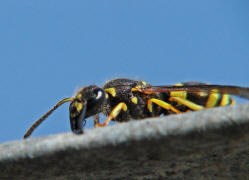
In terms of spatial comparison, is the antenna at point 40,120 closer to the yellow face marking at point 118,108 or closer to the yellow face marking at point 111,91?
the yellow face marking at point 118,108

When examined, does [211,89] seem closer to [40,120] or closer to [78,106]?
[78,106]

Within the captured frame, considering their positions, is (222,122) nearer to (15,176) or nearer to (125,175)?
(125,175)

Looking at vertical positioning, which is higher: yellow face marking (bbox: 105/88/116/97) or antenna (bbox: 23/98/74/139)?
yellow face marking (bbox: 105/88/116/97)

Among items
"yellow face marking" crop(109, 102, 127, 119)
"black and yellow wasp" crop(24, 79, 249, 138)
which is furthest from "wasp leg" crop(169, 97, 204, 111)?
"yellow face marking" crop(109, 102, 127, 119)

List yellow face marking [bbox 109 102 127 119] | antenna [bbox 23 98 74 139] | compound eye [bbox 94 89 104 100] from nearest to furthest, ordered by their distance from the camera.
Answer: compound eye [bbox 94 89 104 100] → antenna [bbox 23 98 74 139] → yellow face marking [bbox 109 102 127 119]

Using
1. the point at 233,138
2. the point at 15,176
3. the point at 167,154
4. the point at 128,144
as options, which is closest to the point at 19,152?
the point at 15,176

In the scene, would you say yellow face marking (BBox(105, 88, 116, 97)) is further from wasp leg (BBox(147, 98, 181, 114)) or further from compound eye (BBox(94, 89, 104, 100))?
compound eye (BBox(94, 89, 104, 100))

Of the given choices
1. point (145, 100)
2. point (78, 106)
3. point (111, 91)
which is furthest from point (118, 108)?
point (78, 106)

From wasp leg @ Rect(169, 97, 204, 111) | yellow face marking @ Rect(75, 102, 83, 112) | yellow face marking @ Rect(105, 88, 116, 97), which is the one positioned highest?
yellow face marking @ Rect(105, 88, 116, 97)

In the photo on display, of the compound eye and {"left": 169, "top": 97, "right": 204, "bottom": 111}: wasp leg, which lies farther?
{"left": 169, "top": 97, "right": 204, "bottom": 111}: wasp leg

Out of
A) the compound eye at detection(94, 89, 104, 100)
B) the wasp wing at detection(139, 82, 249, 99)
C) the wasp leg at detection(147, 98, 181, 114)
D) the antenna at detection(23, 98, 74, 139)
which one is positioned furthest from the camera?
the wasp leg at detection(147, 98, 181, 114)

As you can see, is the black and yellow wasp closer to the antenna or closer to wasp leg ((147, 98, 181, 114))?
wasp leg ((147, 98, 181, 114))
